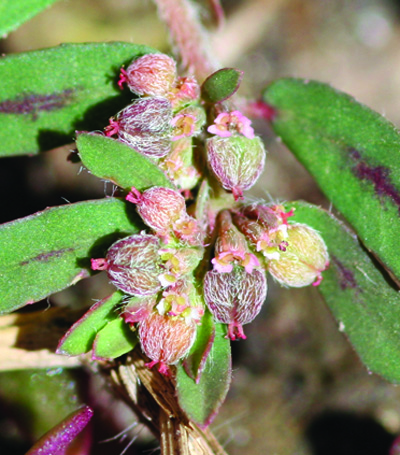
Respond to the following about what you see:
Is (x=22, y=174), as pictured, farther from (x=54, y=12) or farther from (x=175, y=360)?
(x=175, y=360)

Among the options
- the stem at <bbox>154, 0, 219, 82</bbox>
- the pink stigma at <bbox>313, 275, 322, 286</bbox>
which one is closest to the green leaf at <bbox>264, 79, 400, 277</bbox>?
the pink stigma at <bbox>313, 275, 322, 286</bbox>

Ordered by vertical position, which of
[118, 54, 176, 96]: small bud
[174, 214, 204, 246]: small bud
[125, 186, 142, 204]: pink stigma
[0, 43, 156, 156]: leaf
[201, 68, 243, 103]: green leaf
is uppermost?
[0, 43, 156, 156]: leaf

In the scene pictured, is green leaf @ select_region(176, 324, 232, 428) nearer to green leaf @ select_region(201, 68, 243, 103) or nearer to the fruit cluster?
the fruit cluster

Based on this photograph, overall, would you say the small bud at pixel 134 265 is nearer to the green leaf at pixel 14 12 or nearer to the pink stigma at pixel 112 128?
the pink stigma at pixel 112 128

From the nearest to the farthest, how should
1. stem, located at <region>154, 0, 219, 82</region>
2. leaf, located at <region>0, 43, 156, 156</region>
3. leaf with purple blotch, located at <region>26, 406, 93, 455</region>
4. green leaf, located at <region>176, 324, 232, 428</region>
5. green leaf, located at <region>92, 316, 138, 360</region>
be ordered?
green leaf, located at <region>176, 324, 232, 428</region>, green leaf, located at <region>92, 316, 138, 360</region>, leaf with purple blotch, located at <region>26, 406, 93, 455</region>, leaf, located at <region>0, 43, 156, 156</region>, stem, located at <region>154, 0, 219, 82</region>

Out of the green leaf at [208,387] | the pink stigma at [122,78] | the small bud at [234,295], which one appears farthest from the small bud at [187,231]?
the pink stigma at [122,78]

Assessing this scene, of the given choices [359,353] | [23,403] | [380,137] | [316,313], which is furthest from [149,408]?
Result: [316,313]
